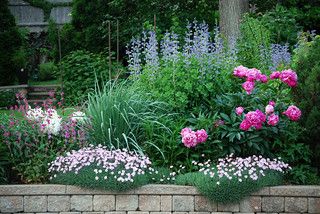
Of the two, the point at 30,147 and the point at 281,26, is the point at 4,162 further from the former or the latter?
the point at 281,26

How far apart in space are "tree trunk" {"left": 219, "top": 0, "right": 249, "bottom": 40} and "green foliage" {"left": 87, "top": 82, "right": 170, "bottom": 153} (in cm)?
547

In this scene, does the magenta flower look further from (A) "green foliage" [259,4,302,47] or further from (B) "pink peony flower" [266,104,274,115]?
(A) "green foliage" [259,4,302,47]

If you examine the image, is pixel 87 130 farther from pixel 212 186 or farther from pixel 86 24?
pixel 86 24

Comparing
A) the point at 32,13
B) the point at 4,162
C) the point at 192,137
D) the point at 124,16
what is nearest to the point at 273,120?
the point at 192,137

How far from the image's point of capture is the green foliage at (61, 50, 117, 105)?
10.1m

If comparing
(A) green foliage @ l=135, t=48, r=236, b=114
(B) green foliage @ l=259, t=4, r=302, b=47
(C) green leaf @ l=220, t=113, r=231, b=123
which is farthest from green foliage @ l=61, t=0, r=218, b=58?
(C) green leaf @ l=220, t=113, r=231, b=123

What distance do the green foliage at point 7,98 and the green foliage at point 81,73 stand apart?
9.61ft

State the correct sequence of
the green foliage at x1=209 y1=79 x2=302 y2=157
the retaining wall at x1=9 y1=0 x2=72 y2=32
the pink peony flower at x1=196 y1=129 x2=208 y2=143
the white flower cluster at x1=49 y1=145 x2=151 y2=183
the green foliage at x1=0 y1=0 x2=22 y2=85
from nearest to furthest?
1. the white flower cluster at x1=49 y1=145 x2=151 y2=183
2. the pink peony flower at x1=196 y1=129 x2=208 y2=143
3. the green foliage at x1=209 y1=79 x2=302 y2=157
4. the green foliage at x1=0 y1=0 x2=22 y2=85
5. the retaining wall at x1=9 y1=0 x2=72 y2=32

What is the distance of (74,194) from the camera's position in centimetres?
486

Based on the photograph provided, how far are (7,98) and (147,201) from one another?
9.20 meters

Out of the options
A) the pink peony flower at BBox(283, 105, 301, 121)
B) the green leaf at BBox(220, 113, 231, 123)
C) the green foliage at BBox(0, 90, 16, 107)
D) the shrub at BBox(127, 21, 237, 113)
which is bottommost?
the green foliage at BBox(0, 90, 16, 107)

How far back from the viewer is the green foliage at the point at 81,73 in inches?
397

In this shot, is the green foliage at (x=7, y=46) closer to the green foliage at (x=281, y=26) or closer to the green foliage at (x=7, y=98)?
the green foliage at (x=7, y=98)

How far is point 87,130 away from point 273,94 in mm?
1983
